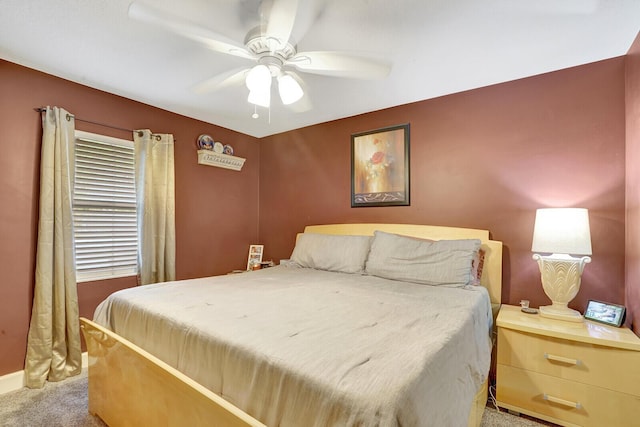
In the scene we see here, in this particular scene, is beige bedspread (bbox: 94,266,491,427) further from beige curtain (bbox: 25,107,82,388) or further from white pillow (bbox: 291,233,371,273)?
beige curtain (bbox: 25,107,82,388)

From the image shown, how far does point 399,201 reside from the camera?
2.89 metres

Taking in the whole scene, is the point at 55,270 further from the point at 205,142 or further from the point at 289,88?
the point at 289,88

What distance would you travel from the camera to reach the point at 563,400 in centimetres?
171

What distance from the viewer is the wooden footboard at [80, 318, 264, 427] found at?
1.05 m

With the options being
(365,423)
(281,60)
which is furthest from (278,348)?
(281,60)

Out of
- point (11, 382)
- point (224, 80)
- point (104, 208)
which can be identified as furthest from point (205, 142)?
point (11, 382)

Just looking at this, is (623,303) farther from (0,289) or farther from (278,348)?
(0,289)

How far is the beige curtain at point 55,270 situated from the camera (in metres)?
2.17

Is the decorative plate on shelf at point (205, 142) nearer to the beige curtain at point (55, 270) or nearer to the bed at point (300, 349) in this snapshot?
the beige curtain at point (55, 270)

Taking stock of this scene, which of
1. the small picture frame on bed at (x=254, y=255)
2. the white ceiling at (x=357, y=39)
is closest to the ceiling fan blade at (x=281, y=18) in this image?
the white ceiling at (x=357, y=39)

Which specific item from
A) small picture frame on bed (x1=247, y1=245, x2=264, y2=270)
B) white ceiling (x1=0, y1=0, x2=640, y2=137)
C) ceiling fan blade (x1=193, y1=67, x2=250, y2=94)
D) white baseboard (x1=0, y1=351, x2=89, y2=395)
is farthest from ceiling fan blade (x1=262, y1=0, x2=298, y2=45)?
white baseboard (x1=0, y1=351, x2=89, y2=395)

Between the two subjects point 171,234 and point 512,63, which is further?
point 171,234

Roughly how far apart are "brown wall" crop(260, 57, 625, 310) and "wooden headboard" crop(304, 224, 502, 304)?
3.9 inches

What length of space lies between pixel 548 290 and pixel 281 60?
2.21 meters
